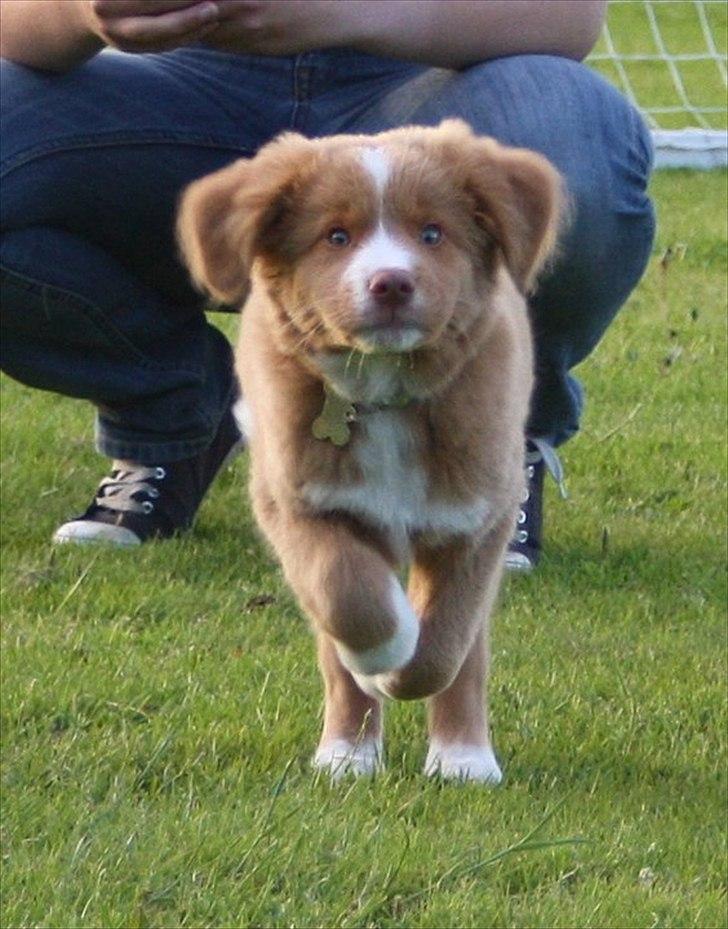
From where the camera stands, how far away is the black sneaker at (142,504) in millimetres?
4637

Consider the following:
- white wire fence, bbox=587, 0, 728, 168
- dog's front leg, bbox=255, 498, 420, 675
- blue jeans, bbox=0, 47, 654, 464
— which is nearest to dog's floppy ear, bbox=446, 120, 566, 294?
dog's front leg, bbox=255, 498, 420, 675

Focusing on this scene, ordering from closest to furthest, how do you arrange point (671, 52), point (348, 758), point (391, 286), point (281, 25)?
point (391, 286) → point (348, 758) → point (281, 25) → point (671, 52)

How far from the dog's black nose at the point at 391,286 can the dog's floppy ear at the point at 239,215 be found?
28cm

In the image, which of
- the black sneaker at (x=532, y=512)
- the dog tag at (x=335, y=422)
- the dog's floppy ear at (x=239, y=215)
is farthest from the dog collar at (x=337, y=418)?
the black sneaker at (x=532, y=512)

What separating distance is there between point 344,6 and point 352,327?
116 cm

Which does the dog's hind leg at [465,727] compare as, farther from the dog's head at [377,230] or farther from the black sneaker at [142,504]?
the black sneaker at [142,504]

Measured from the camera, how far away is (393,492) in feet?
9.98

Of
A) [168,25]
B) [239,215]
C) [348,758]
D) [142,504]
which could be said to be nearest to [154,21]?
[168,25]

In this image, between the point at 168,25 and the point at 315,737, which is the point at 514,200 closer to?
the point at 168,25

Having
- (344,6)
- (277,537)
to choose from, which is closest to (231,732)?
(277,537)

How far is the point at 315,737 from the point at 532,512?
1.28m

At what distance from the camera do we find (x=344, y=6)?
149 inches

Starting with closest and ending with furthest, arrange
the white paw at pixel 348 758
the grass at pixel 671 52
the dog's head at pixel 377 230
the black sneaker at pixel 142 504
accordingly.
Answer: the dog's head at pixel 377 230, the white paw at pixel 348 758, the black sneaker at pixel 142 504, the grass at pixel 671 52

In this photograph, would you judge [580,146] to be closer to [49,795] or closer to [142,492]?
[142,492]
